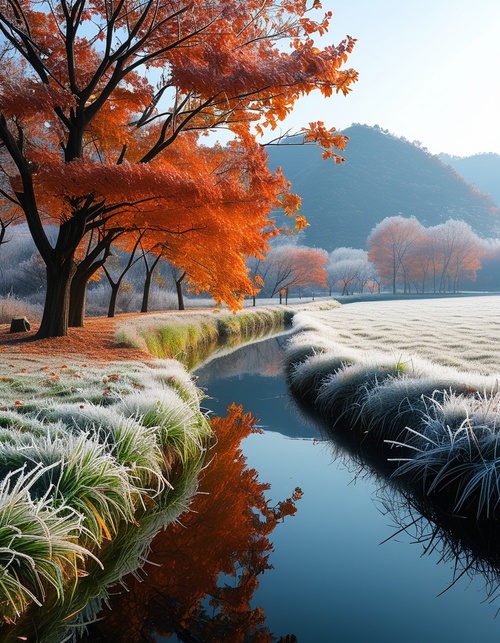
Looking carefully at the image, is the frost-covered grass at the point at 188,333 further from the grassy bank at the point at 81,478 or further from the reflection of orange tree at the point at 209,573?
the reflection of orange tree at the point at 209,573

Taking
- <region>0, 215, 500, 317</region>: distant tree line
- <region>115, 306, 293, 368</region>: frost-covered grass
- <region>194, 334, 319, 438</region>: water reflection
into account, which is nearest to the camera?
<region>194, 334, 319, 438</region>: water reflection

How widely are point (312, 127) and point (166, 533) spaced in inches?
301

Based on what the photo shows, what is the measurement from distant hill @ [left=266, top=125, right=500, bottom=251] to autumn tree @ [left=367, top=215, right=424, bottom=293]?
2961 centimetres

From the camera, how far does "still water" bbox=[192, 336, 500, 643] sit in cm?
321

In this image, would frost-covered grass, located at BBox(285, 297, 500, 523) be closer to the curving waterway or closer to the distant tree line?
the curving waterway

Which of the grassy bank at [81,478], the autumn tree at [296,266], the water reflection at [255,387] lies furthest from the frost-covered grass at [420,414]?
the autumn tree at [296,266]

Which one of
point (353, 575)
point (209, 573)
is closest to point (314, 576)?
point (353, 575)

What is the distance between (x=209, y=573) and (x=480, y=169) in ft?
618

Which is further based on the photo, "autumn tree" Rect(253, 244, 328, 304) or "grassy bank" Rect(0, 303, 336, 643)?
"autumn tree" Rect(253, 244, 328, 304)

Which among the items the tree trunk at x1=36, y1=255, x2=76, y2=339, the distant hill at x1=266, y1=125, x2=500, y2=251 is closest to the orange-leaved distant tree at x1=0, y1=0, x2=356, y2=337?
the tree trunk at x1=36, y1=255, x2=76, y2=339

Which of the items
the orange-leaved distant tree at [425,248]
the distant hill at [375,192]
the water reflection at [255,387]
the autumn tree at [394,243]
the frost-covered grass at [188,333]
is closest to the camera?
the water reflection at [255,387]

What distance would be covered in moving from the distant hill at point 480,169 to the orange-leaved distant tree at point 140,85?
160m

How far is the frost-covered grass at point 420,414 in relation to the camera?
474cm

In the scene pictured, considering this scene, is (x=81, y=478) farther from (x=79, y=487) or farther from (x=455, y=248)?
(x=455, y=248)
